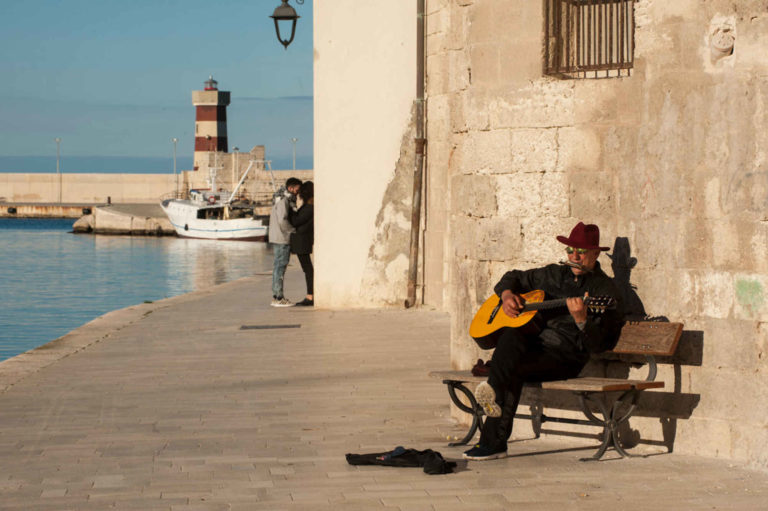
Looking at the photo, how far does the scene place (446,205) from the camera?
51.2 ft

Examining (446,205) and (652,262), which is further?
(446,205)

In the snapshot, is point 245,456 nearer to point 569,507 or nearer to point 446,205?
point 569,507

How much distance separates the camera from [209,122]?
96.2 metres

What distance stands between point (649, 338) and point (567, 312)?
508mm

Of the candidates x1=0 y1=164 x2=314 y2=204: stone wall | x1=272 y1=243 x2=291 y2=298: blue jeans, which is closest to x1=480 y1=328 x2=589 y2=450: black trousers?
x1=272 y1=243 x2=291 y2=298: blue jeans

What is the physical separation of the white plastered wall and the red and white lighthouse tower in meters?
79.5

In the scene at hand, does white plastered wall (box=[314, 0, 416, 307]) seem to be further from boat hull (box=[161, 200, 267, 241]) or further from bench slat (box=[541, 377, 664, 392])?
boat hull (box=[161, 200, 267, 241])

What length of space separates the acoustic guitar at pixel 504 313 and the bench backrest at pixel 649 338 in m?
0.31

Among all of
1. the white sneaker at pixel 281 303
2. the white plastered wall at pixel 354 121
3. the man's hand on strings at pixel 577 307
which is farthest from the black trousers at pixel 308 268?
the man's hand on strings at pixel 577 307

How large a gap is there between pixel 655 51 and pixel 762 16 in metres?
0.70

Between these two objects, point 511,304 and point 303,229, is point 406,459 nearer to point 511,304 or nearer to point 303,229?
point 511,304

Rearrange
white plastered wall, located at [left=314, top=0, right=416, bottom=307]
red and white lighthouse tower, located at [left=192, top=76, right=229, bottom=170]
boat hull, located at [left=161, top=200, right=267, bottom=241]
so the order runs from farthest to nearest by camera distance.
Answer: red and white lighthouse tower, located at [left=192, top=76, right=229, bottom=170] → boat hull, located at [left=161, top=200, right=267, bottom=241] → white plastered wall, located at [left=314, top=0, right=416, bottom=307]

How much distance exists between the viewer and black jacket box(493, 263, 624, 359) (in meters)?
6.72

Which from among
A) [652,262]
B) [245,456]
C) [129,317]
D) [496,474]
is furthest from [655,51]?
[129,317]
